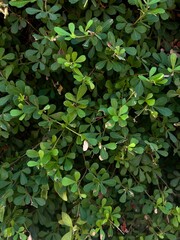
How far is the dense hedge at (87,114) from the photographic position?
1464 millimetres

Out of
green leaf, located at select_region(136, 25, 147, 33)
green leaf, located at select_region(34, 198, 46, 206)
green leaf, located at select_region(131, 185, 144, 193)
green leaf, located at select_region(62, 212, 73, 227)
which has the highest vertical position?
green leaf, located at select_region(136, 25, 147, 33)

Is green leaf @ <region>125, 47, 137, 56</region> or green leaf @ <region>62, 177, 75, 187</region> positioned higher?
green leaf @ <region>125, 47, 137, 56</region>

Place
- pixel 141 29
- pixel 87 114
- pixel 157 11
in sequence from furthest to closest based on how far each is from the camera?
pixel 87 114
pixel 141 29
pixel 157 11

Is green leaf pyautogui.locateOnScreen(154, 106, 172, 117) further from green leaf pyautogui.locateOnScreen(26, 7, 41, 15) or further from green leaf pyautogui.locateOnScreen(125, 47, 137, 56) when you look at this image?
green leaf pyautogui.locateOnScreen(26, 7, 41, 15)

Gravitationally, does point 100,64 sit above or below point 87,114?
above

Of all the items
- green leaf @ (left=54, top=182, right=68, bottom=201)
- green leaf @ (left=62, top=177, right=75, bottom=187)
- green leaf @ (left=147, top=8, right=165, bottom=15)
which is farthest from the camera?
green leaf @ (left=54, top=182, right=68, bottom=201)

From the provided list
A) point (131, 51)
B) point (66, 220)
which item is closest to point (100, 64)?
point (131, 51)

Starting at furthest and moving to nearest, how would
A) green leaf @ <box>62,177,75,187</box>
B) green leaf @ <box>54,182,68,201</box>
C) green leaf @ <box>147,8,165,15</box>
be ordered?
green leaf @ <box>54,182,68,201</box> → green leaf @ <box>62,177,75,187</box> → green leaf @ <box>147,8,165,15</box>

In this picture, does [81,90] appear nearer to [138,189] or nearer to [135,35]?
[135,35]

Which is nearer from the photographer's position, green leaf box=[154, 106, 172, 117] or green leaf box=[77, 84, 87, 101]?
green leaf box=[77, 84, 87, 101]

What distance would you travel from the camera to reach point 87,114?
160 centimetres

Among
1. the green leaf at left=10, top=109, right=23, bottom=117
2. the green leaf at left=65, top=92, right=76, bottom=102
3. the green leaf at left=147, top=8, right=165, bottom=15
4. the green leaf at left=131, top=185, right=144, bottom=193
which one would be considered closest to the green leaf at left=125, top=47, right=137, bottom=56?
the green leaf at left=147, top=8, right=165, bottom=15

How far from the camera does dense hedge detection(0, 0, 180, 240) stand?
1.46m

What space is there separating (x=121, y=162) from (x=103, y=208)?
21 centimetres
